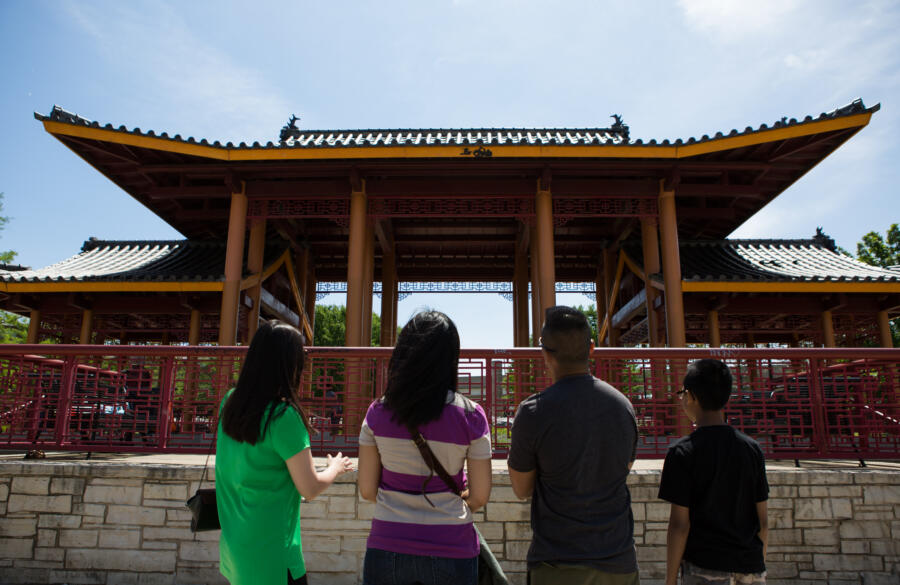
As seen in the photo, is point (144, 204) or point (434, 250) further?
point (434, 250)

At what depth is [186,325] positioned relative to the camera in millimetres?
14766

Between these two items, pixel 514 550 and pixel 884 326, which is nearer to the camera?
pixel 514 550

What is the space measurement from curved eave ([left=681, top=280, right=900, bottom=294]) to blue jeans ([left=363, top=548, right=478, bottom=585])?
903cm

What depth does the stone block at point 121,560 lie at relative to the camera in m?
4.29

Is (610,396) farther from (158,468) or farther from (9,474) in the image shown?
(9,474)

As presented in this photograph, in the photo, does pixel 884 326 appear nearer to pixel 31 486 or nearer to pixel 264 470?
pixel 264 470

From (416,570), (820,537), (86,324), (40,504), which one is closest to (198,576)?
(40,504)

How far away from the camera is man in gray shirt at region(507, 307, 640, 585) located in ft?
6.59

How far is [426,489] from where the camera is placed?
1.97m

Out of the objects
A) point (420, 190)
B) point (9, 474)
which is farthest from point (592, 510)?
point (420, 190)

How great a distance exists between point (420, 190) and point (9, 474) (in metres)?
7.13

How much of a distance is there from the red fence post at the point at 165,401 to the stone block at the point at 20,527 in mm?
1034

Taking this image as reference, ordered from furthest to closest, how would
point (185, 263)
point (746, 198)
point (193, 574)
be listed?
point (185, 263) < point (746, 198) < point (193, 574)

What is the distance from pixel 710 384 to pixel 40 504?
505 cm
